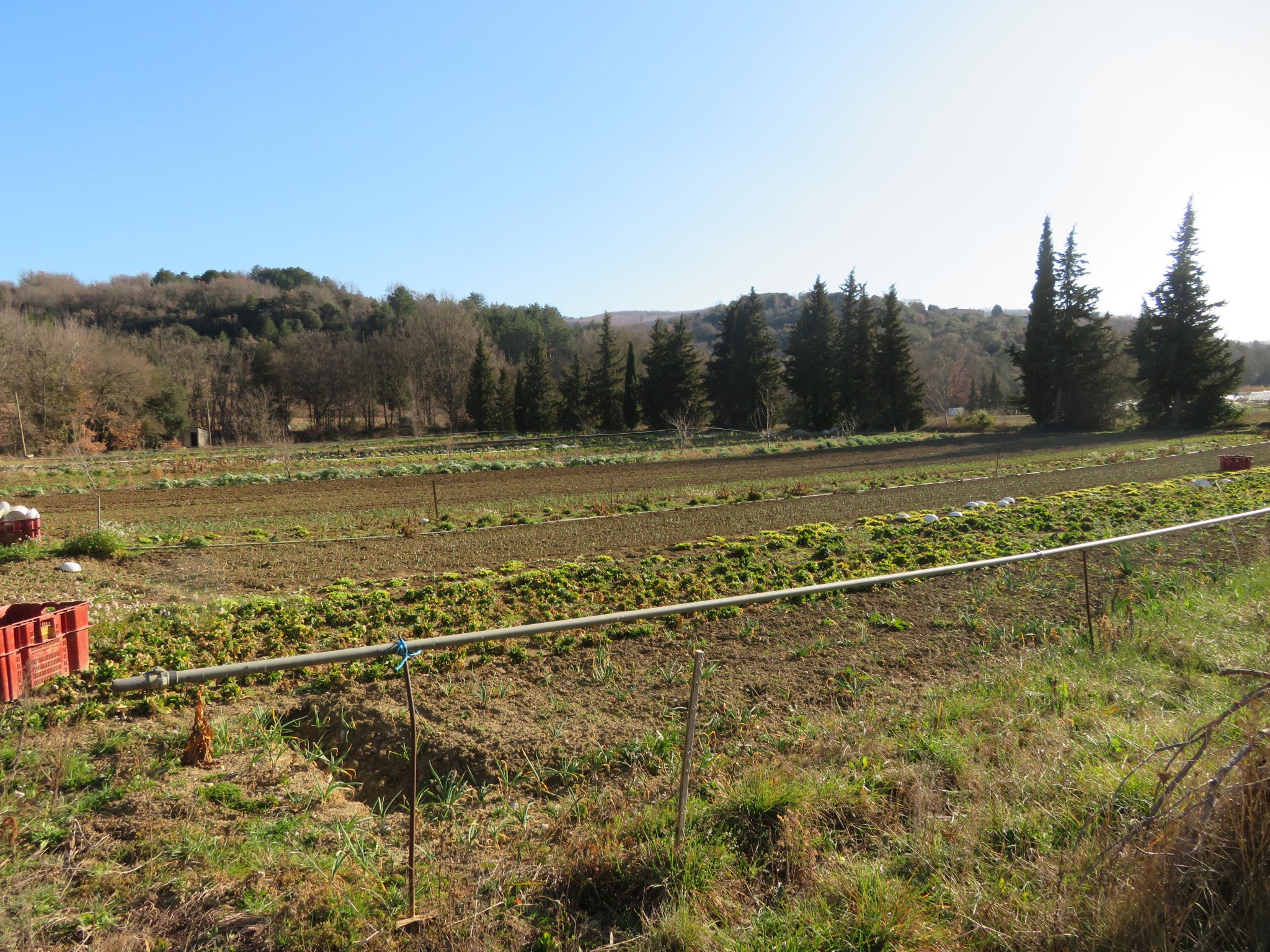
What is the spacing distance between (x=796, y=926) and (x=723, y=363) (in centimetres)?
5692

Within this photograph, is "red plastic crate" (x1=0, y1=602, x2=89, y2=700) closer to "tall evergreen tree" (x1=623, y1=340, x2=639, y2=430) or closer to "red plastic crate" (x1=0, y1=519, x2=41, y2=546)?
"red plastic crate" (x1=0, y1=519, x2=41, y2=546)

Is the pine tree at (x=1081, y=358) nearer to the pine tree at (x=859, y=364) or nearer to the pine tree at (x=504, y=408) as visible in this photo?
the pine tree at (x=859, y=364)

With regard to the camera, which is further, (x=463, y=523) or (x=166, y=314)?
(x=166, y=314)

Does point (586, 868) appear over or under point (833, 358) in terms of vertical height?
under

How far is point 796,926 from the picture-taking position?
2.79 m

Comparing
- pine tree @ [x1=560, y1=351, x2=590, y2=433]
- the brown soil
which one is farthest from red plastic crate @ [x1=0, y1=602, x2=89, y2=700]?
pine tree @ [x1=560, y1=351, x2=590, y2=433]

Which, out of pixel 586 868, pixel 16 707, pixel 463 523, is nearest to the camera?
pixel 586 868

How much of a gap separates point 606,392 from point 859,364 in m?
20.9

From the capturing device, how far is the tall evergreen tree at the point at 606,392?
196ft

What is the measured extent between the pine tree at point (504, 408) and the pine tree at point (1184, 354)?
48.4 m

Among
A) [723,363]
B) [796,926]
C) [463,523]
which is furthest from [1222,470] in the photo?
[723,363]

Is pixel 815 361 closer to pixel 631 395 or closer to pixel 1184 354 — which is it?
pixel 631 395

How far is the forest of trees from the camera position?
143 feet

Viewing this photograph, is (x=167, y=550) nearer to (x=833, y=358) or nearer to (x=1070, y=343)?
(x=833, y=358)
